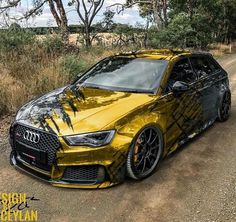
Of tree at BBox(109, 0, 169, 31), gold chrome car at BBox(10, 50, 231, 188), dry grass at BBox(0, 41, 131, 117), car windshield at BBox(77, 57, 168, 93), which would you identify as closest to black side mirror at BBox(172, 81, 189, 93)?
gold chrome car at BBox(10, 50, 231, 188)

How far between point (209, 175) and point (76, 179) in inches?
71.4

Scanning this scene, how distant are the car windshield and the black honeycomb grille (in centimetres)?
144

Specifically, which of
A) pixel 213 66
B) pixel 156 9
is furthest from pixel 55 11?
pixel 213 66

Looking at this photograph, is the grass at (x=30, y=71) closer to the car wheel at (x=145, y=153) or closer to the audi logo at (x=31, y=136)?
the audi logo at (x=31, y=136)

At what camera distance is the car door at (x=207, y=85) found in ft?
20.0

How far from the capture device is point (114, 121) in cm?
423

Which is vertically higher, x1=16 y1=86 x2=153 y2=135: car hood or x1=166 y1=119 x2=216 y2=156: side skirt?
x1=16 y1=86 x2=153 y2=135: car hood

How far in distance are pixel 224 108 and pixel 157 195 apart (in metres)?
3.49

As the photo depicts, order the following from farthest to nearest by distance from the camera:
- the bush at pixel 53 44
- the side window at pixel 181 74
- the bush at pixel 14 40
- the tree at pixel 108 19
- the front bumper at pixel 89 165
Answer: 1. the tree at pixel 108 19
2. the bush at pixel 53 44
3. the bush at pixel 14 40
4. the side window at pixel 181 74
5. the front bumper at pixel 89 165

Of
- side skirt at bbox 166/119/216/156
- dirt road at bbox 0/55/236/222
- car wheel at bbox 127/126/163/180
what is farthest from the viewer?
side skirt at bbox 166/119/216/156

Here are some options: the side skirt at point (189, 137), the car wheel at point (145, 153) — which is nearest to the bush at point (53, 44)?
the side skirt at point (189, 137)

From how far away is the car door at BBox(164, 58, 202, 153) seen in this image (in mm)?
5074

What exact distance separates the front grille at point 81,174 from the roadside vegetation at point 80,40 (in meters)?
3.59

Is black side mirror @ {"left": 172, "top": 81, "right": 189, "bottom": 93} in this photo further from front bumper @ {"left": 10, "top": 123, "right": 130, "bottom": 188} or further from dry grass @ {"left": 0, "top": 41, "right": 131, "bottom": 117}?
dry grass @ {"left": 0, "top": 41, "right": 131, "bottom": 117}
